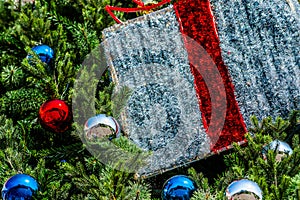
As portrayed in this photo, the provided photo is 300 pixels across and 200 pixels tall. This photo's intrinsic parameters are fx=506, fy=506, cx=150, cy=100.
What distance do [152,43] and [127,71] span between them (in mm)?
94

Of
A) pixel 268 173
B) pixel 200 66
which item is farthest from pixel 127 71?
pixel 268 173

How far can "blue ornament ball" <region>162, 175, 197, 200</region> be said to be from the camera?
1118mm

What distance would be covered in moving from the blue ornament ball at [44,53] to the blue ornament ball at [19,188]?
0.32 m

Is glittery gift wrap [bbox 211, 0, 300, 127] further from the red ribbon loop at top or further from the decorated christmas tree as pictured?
the red ribbon loop at top

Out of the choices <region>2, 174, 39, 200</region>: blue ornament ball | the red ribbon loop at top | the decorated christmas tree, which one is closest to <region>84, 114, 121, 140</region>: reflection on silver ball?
the decorated christmas tree

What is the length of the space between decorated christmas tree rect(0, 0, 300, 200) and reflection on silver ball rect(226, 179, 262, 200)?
54mm

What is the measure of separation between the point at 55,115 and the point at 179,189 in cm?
34

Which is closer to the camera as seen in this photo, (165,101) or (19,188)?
(19,188)

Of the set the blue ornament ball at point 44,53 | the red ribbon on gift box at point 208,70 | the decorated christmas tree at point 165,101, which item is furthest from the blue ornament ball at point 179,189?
the blue ornament ball at point 44,53

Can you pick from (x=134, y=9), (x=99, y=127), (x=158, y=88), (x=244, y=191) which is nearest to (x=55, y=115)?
(x=99, y=127)

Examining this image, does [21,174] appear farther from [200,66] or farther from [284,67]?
[284,67]

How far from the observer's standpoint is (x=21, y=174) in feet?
3.66

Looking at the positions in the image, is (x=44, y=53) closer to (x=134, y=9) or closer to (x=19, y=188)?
(x=134, y=9)

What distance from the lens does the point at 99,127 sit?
3.78 ft
